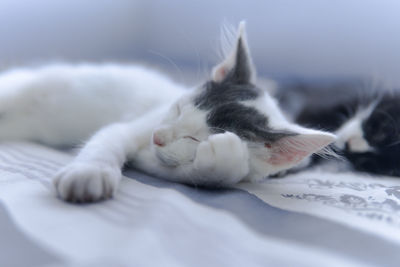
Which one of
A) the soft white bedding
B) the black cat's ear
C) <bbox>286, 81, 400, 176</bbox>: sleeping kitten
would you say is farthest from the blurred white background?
the soft white bedding

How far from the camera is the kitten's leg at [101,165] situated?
2.22ft

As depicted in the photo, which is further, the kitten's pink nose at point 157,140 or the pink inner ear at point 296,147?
the kitten's pink nose at point 157,140

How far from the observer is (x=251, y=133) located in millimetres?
858

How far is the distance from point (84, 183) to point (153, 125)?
1.37 ft

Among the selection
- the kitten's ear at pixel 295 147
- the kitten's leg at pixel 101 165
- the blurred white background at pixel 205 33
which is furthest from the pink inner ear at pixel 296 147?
the blurred white background at pixel 205 33

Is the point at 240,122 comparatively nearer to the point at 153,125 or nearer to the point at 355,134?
the point at 153,125

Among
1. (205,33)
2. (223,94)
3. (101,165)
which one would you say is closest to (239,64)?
(223,94)

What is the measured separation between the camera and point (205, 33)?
100 inches

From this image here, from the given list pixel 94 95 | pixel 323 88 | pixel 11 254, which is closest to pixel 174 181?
pixel 11 254

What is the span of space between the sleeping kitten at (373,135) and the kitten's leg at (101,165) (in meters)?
0.69

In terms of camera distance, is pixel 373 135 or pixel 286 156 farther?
pixel 373 135

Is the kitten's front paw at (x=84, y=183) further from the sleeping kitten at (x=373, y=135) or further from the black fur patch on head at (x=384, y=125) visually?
the black fur patch on head at (x=384, y=125)

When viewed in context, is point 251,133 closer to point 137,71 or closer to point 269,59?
point 137,71

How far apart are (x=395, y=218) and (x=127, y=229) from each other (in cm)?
52
